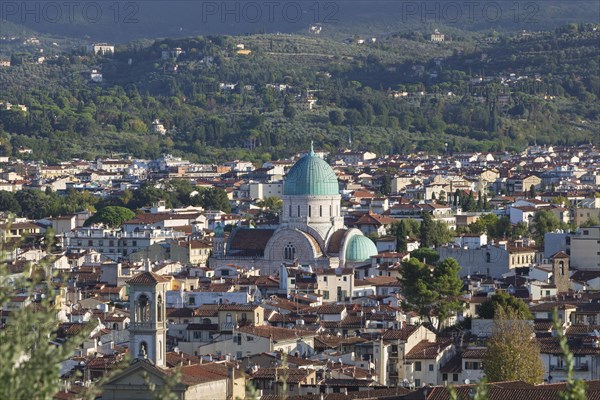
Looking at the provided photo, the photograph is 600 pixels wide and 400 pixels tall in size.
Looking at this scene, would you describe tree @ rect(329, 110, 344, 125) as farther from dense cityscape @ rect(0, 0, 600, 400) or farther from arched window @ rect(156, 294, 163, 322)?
arched window @ rect(156, 294, 163, 322)

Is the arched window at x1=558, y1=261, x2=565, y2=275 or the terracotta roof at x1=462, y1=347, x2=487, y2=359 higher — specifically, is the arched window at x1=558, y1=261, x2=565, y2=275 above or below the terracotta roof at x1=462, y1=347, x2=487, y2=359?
above

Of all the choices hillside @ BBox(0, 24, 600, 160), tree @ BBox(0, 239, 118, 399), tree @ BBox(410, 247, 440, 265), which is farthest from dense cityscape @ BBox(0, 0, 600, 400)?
hillside @ BBox(0, 24, 600, 160)

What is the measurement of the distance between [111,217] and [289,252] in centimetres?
2309

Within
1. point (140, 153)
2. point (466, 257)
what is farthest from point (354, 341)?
point (140, 153)

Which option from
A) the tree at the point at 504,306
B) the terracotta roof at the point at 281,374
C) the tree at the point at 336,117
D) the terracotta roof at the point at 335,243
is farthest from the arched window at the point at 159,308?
the tree at the point at 336,117

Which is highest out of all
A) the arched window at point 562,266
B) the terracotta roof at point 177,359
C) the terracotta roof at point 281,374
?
the arched window at point 562,266

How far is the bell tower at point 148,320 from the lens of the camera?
33.0 m

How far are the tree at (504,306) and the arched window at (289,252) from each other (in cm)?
2085

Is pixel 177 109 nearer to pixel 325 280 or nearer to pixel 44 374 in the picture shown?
pixel 325 280

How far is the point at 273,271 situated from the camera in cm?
6900

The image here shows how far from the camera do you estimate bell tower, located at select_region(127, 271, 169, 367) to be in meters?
33.0

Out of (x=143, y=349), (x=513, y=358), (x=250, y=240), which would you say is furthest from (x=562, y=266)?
(x=143, y=349)

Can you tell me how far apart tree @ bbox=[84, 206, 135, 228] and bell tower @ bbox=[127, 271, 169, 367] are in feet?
186

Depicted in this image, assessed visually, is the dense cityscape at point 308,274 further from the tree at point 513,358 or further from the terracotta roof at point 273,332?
the tree at point 513,358
